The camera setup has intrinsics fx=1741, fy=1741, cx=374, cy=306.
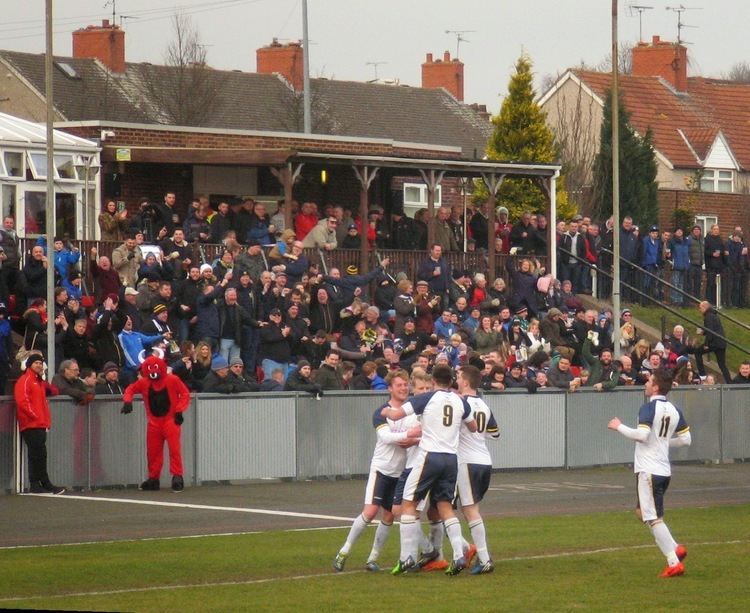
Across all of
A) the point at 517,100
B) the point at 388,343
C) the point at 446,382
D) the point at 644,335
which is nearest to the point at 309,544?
the point at 446,382

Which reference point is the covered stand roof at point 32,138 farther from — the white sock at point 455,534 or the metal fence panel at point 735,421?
the white sock at point 455,534

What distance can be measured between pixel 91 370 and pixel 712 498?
8.69m

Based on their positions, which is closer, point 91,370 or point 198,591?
point 198,591

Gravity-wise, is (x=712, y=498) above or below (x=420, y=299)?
below

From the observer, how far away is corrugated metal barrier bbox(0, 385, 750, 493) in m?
22.9

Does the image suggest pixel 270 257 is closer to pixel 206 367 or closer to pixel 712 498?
pixel 206 367

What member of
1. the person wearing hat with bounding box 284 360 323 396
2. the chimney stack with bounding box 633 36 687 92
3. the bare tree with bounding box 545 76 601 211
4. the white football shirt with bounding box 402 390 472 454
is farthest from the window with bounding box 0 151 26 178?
the chimney stack with bounding box 633 36 687 92

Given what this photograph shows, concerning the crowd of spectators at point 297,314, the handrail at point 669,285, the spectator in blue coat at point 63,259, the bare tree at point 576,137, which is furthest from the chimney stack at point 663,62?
the spectator in blue coat at point 63,259

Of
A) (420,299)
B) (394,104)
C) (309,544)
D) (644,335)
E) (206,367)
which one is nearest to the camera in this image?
(309,544)

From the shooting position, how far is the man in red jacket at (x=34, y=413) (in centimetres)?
2195

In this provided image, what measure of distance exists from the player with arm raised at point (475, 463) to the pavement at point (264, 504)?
411cm

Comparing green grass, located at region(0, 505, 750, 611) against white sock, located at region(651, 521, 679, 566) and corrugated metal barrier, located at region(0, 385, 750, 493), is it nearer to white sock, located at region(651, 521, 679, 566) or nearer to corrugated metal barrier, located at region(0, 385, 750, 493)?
white sock, located at region(651, 521, 679, 566)

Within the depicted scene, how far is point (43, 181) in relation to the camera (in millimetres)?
31625

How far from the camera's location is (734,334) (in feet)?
140
